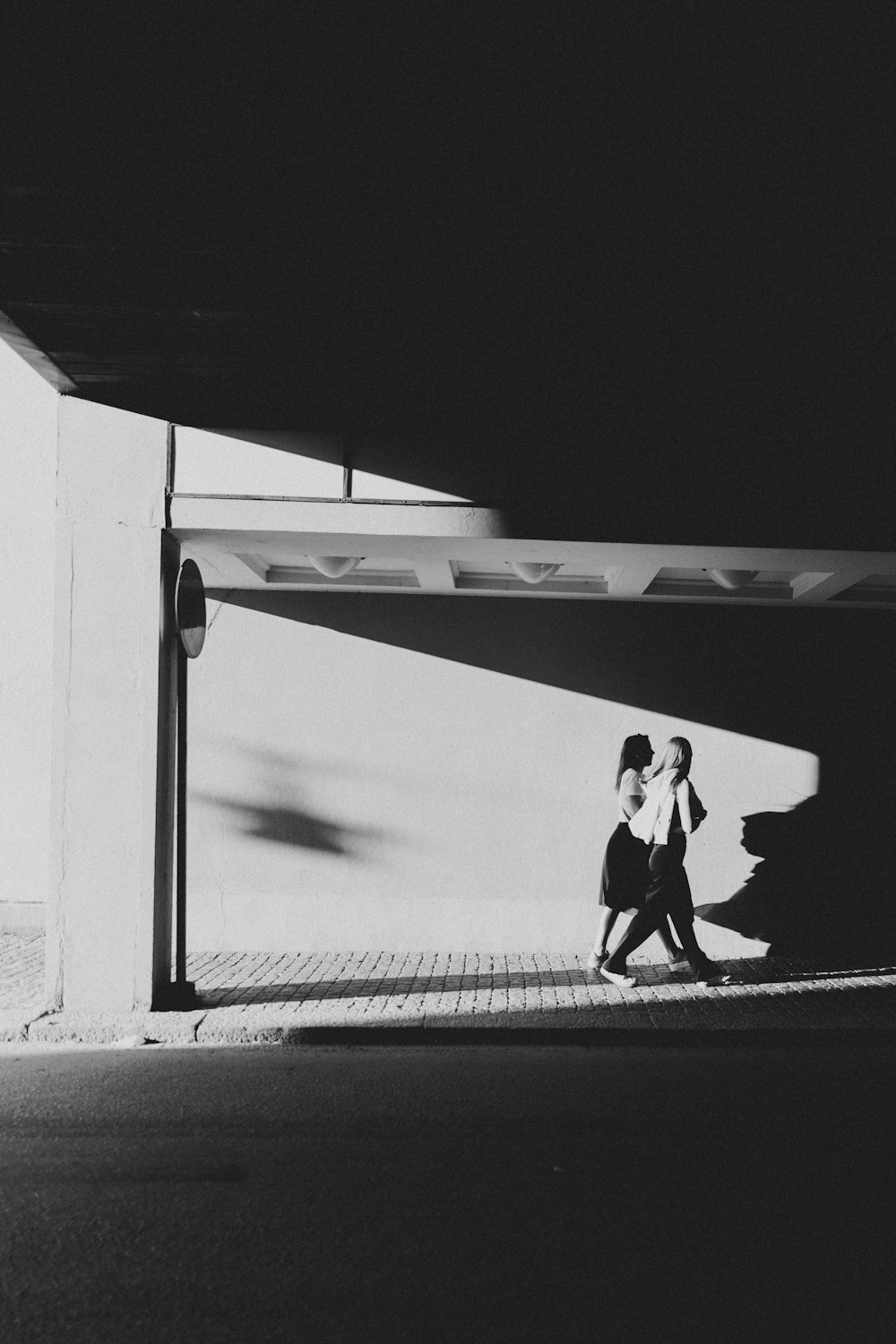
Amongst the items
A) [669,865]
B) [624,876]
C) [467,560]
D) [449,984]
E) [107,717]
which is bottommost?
[449,984]

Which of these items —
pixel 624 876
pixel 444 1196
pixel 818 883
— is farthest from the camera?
pixel 818 883

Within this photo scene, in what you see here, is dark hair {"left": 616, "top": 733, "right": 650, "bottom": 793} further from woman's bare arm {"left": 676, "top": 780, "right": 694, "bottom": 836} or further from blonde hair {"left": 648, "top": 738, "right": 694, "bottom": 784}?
woman's bare arm {"left": 676, "top": 780, "right": 694, "bottom": 836}

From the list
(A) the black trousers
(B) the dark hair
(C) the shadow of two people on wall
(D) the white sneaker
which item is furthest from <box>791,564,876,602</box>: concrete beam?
(D) the white sneaker

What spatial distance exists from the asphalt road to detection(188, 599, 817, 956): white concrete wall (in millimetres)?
2719

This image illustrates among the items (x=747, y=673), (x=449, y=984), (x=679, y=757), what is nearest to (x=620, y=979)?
(x=449, y=984)

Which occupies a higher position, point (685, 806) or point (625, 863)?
point (685, 806)

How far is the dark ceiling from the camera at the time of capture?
173 inches

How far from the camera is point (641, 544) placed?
7316 mm

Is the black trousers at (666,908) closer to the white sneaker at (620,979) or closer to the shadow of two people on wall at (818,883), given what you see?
the white sneaker at (620,979)

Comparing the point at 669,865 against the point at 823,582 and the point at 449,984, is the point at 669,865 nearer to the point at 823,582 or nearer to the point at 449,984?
the point at 449,984

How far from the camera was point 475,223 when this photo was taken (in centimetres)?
572

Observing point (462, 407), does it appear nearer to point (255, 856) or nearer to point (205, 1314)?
point (255, 856)

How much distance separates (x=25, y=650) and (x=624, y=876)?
565cm

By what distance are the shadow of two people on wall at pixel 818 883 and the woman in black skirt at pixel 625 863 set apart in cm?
131
